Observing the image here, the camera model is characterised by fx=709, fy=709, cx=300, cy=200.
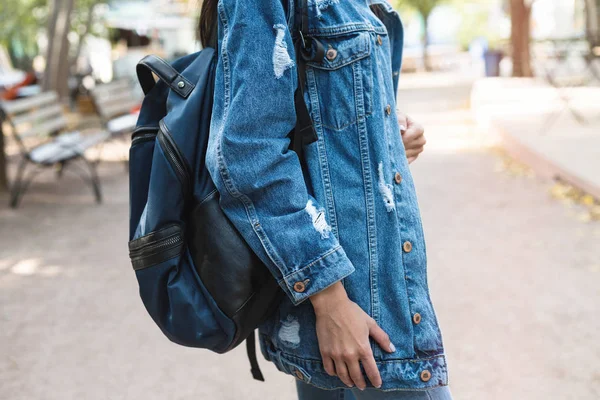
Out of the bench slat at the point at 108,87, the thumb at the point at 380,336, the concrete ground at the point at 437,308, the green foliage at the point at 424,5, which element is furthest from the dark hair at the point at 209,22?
the green foliage at the point at 424,5

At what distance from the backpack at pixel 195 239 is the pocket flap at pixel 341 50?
0.07ft

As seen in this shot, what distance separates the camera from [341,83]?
1.29 m

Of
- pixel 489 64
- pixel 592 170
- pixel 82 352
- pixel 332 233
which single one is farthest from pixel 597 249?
pixel 489 64

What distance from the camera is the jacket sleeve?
3.96 feet

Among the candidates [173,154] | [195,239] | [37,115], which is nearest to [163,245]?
[195,239]

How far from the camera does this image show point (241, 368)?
11.4ft

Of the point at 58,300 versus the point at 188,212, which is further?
the point at 58,300

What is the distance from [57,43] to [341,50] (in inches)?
493

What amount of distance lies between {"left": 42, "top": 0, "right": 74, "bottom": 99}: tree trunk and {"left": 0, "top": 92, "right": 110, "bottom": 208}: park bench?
13.3 feet

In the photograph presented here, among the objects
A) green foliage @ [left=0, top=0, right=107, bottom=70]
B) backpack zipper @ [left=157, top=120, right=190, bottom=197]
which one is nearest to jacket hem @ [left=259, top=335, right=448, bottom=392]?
backpack zipper @ [left=157, top=120, right=190, bottom=197]

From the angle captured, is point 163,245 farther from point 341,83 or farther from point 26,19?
point 26,19

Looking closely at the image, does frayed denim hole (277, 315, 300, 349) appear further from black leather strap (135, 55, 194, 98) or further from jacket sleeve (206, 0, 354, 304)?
black leather strap (135, 55, 194, 98)

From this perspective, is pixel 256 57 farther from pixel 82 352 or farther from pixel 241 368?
pixel 82 352

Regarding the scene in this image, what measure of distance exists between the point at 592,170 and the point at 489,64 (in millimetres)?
14536
